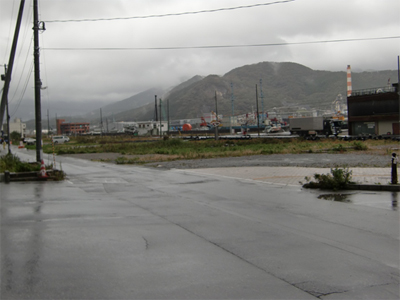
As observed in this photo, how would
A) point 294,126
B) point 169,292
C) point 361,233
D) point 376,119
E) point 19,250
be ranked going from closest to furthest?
1. point 169,292
2. point 19,250
3. point 361,233
4. point 376,119
5. point 294,126

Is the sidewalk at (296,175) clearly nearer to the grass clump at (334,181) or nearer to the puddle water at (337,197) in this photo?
the grass clump at (334,181)

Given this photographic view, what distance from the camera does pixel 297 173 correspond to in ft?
62.1

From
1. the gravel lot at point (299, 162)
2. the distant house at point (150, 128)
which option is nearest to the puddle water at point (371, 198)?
the gravel lot at point (299, 162)

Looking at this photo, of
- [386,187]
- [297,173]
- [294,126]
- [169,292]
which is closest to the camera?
[169,292]

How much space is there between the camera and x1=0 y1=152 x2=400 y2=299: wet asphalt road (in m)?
5.02

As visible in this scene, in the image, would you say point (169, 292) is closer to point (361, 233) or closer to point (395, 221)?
point (361, 233)

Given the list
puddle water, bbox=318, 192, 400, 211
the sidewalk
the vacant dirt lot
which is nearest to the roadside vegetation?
the vacant dirt lot

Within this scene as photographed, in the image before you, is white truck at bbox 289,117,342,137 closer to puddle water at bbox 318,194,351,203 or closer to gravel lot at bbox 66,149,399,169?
gravel lot at bbox 66,149,399,169

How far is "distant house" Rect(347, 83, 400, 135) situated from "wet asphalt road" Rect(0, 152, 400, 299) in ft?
185

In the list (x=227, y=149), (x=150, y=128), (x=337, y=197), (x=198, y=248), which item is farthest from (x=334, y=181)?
(x=150, y=128)

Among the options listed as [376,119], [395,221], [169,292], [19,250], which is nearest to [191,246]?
[169,292]

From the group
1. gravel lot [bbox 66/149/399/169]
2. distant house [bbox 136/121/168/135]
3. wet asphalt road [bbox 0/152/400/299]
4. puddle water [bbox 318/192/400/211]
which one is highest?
distant house [bbox 136/121/168/135]

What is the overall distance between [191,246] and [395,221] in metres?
4.79

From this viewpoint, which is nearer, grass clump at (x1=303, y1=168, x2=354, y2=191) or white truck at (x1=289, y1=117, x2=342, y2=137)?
grass clump at (x1=303, y1=168, x2=354, y2=191)
